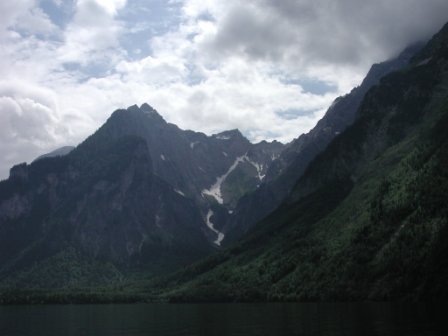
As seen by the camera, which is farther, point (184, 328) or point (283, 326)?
point (184, 328)

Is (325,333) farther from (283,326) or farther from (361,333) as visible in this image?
(283,326)

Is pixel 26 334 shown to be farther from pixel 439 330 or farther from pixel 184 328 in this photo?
pixel 439 330

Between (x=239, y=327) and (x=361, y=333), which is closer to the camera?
(x=361, y=333)

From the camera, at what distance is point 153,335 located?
127m

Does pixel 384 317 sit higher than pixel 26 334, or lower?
lower

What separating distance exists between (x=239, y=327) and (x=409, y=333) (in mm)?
50301

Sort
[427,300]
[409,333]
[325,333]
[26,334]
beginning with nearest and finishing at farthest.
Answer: [409,333], [325,333], [26,334], [427,300]

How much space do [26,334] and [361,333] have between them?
3440 inches

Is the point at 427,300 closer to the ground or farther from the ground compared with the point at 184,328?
closer to the ground

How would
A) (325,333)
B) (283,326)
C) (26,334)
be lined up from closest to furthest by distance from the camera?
(325,333)
(283,326)
(26,334)

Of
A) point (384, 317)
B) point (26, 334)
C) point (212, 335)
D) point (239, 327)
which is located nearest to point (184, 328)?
point (239, 327)

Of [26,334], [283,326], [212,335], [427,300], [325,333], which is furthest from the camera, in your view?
[427,300]

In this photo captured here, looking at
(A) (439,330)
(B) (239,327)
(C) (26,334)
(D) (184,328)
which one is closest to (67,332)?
(C) (26,334)

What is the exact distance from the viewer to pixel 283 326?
13138 cm
